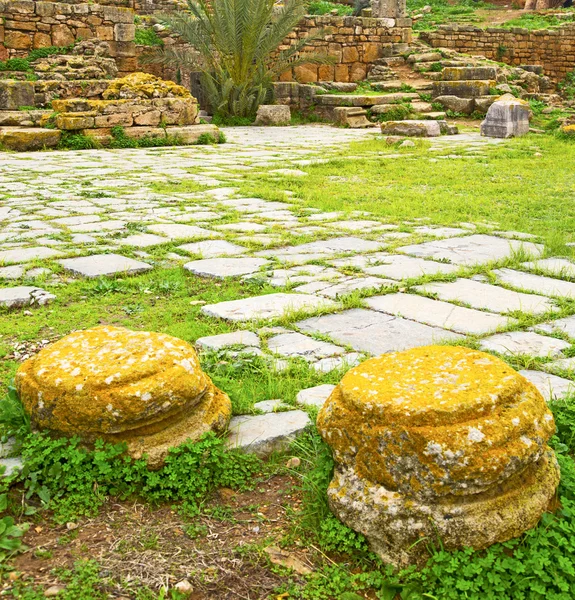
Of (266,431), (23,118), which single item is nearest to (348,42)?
(23,118)

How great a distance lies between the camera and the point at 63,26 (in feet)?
54.2

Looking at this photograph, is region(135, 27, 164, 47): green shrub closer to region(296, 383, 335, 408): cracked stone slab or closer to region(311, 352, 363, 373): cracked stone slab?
region(311, 352, 363, 373): cracked stone slab

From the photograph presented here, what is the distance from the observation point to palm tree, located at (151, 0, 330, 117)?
14.0 meters

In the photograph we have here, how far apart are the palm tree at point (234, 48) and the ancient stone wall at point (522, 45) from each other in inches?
273

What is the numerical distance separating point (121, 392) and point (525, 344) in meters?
1.87

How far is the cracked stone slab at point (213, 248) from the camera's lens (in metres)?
5.04

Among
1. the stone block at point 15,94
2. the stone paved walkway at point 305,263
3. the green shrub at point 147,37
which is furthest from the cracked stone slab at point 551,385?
the green shrub at point 147,37

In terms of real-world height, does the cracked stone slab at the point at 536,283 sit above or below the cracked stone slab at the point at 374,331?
above

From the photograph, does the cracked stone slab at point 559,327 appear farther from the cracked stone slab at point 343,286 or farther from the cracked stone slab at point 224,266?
the cracked stone slab at point 224,266

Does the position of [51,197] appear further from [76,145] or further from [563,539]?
[563,539]

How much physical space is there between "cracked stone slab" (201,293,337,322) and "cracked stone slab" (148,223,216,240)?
1.63 metres

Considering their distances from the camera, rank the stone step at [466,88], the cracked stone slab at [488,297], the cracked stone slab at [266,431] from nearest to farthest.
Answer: the cracked stone slab at [266,431]
the cracked stone slab at [488,297]
the stone step at [466,88]

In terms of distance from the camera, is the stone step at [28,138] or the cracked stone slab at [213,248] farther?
the stone step at [28,138]

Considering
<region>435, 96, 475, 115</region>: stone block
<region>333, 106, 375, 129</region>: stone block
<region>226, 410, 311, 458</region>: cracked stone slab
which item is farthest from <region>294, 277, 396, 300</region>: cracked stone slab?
<region>435, 96, 475, 115</region>: stone block
